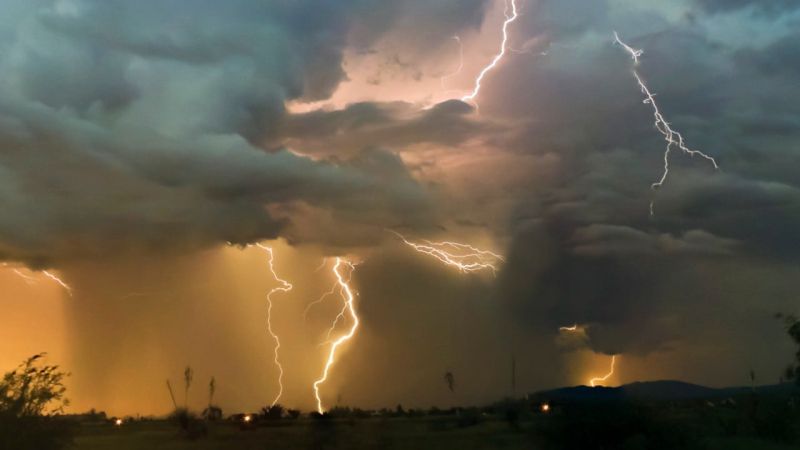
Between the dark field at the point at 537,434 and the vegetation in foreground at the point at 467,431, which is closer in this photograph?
the vegetation in foreground at the point at 467,431

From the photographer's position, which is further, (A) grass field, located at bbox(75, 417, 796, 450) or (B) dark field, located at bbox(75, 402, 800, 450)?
(A) grass field, located at bbox(75, 417, 796, 450)

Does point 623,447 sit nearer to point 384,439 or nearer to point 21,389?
point 384,439

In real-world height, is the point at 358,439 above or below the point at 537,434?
below

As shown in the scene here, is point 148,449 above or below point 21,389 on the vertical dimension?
below

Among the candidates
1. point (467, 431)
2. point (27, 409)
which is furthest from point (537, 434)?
point (27, 409)

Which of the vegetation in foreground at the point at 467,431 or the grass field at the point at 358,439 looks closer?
the vegetation in foreground at the point at 467,431

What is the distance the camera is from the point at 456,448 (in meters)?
36.2

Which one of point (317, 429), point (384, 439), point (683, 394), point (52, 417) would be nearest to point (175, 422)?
point (317, 429)

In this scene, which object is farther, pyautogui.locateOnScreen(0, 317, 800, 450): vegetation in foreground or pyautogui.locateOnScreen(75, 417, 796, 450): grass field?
pyautogui.locateOnScreen(75, 417, 796, 450): grass field

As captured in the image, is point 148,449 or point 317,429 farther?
point 317,429

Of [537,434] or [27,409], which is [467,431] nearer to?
[537,434]

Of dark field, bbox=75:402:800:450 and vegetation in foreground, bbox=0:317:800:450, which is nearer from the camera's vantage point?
vegetation in foreground, bbox=0:317:800:450

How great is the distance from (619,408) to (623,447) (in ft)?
12.1

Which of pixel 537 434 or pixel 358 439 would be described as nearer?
pixel 537 434
